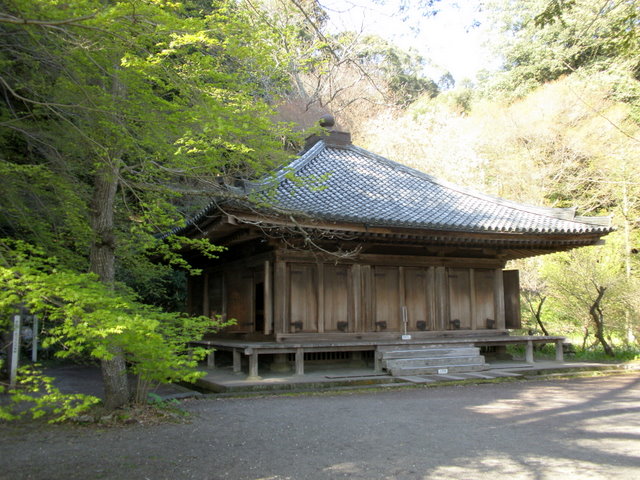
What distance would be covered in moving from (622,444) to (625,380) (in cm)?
652

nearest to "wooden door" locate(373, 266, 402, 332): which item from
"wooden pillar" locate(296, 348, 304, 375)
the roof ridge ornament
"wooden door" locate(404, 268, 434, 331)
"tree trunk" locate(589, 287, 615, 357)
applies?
"wooden door" locate(404, 268, 434, 331)

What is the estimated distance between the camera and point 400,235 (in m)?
11.1

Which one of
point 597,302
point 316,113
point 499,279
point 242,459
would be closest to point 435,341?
point 499,279

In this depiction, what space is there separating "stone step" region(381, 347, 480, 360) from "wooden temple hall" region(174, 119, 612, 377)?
0.09 feet

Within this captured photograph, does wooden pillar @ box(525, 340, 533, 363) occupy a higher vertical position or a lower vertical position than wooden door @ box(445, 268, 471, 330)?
lower

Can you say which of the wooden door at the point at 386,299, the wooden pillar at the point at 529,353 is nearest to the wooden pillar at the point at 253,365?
the wooden door at the point at 386,299

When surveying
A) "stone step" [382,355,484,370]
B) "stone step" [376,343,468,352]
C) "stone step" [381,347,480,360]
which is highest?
"stone step" [376,343,468,352]

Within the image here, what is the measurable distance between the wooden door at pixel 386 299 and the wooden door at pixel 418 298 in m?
0.28

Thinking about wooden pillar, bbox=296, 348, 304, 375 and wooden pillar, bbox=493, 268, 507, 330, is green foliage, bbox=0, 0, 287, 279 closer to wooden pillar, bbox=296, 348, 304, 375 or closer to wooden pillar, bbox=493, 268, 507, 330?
wooden pillar, bbox=296, 348, 304, 375

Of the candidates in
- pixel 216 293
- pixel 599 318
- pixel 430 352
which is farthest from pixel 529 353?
pixel 216 293

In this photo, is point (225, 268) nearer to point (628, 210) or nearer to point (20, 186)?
point (20, 186)

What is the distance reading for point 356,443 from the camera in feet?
18.7

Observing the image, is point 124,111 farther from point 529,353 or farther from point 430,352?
point 529,353

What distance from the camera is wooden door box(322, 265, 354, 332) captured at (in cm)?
1171
